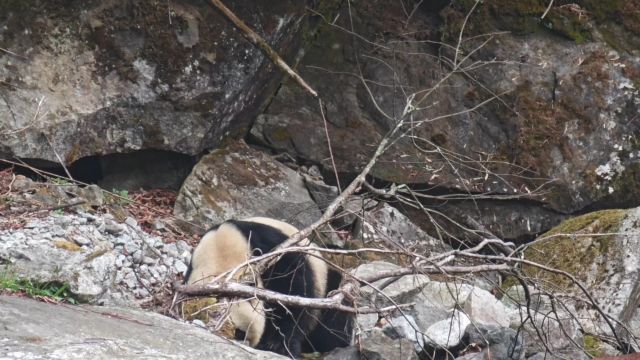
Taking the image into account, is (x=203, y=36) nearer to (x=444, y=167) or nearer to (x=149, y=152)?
(x=149, y=152)

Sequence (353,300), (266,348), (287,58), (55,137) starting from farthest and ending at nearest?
1. (287,58)
2. (55,137)
3. (266,348)
4. (353,300)

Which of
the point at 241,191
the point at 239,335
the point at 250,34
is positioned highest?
the point at 250,34

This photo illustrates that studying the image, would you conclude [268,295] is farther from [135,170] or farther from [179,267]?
[135,170]

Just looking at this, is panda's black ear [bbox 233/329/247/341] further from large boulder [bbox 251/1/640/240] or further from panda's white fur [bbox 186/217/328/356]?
large boulder [bbox 251/1/640/240]

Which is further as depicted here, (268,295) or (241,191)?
(241,191)

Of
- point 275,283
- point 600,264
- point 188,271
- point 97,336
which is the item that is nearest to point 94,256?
point 188,271

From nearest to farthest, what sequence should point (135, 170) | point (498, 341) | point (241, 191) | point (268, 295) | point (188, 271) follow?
point (268, 295) < point (498, 341) < point (188, 271) < point (241, 191) < point (135, 170)

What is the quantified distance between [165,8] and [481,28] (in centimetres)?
299

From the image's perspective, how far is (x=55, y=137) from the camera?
25.5ft

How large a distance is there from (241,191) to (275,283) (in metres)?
1.77

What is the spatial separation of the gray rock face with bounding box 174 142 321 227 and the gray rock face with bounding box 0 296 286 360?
9.53ft

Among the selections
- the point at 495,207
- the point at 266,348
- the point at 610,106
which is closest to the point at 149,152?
the point at 266,348

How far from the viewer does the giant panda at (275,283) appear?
6.56 m

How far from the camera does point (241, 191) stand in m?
8.34
